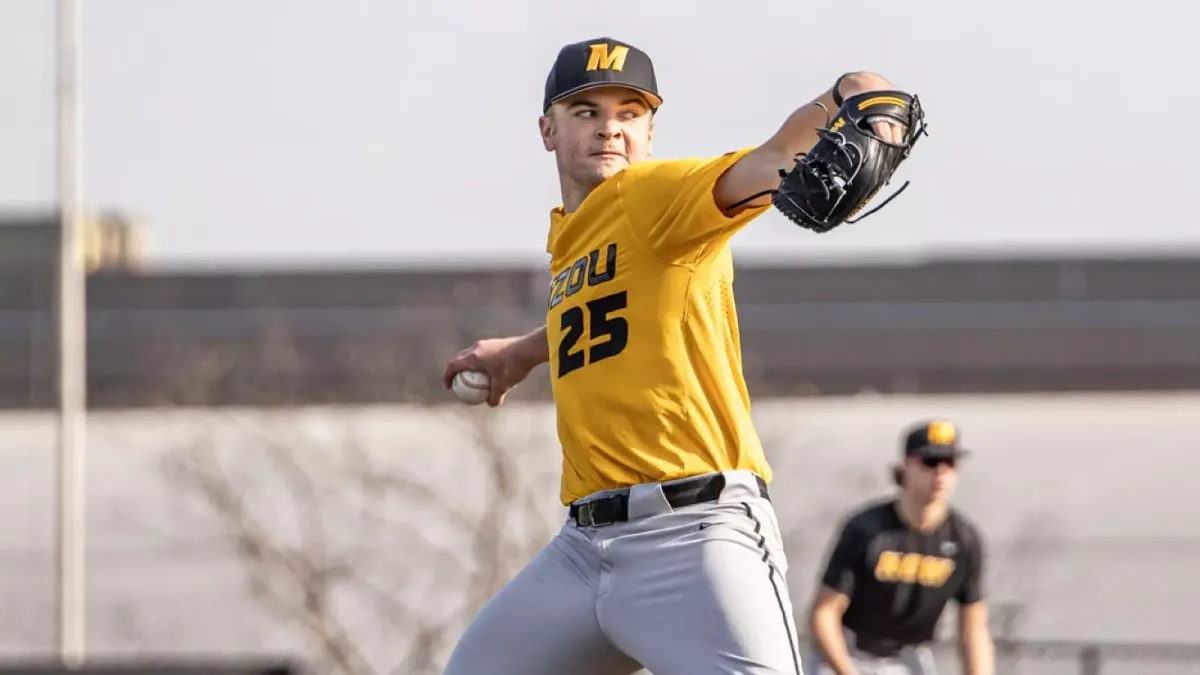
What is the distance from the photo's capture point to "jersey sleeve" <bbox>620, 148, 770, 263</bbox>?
4203 millimetres

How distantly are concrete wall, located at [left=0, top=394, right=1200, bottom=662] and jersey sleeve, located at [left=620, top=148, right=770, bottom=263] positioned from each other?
48.0 ft

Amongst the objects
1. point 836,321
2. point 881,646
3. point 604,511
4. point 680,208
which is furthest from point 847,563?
point 836,321

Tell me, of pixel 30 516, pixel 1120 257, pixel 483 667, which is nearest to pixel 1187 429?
pixel 1120 257

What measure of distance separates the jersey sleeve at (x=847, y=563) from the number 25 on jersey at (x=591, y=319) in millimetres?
3738

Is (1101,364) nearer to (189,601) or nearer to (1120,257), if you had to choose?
(1120,257)

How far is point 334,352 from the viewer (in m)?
27.3

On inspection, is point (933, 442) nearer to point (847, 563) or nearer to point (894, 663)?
point (847, 563)

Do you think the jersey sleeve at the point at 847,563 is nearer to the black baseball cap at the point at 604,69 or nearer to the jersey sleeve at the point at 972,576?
the jersey sleeve at the point at 972,576

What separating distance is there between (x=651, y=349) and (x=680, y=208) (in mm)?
371

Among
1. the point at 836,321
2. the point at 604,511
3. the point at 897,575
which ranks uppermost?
the point at 836,321

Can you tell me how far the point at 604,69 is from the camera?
184 inches

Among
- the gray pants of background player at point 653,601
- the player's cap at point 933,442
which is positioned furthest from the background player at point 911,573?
the gray pants of background player at point 653,601

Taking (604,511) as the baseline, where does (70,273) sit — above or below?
above

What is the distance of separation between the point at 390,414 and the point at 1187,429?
1172 centimetres
